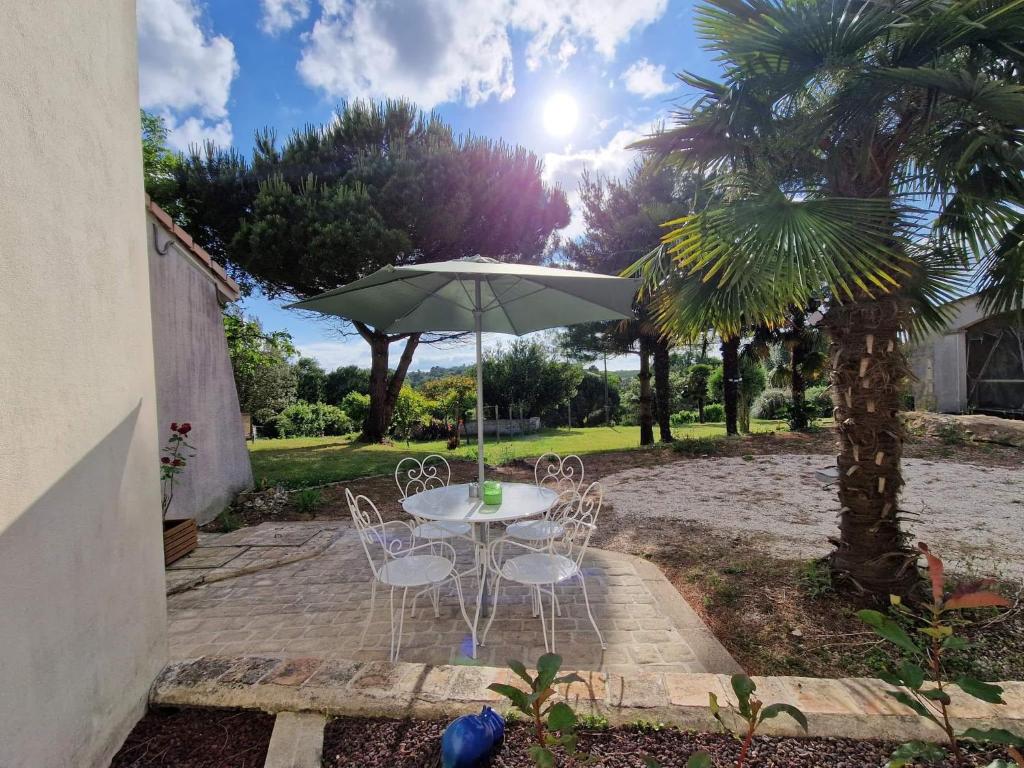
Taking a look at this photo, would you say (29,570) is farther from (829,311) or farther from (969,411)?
(969,411)

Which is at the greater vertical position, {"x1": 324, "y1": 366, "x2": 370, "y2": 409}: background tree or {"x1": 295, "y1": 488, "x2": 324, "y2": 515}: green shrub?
{"x1": 324, "y1": 366, "x2": 370, "y2": 409}: background tree

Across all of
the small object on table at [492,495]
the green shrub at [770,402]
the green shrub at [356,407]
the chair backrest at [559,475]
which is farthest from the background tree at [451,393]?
the green shrub at [770,402]

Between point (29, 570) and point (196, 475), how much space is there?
488 cm

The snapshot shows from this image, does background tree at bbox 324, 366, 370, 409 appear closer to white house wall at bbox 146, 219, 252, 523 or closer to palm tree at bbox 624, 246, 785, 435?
white house wall at bbox 146, 219, 252, 523

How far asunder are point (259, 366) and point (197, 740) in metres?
14.2

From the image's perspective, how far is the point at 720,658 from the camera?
2668mm

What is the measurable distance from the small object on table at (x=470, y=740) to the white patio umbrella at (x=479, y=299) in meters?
2.04

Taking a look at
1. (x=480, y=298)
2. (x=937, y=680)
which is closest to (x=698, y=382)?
(x=480, y=298)

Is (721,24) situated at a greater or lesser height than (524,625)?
greater

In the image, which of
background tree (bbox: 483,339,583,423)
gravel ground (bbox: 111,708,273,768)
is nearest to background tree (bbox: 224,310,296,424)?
background tree (bbox: 483,339,583,423)

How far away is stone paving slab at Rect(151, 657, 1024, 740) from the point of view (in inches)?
64.3

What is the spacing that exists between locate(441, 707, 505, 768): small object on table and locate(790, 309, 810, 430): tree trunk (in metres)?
13.4

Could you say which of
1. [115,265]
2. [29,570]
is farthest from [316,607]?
[115,265]

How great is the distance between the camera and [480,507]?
333 centimetres
